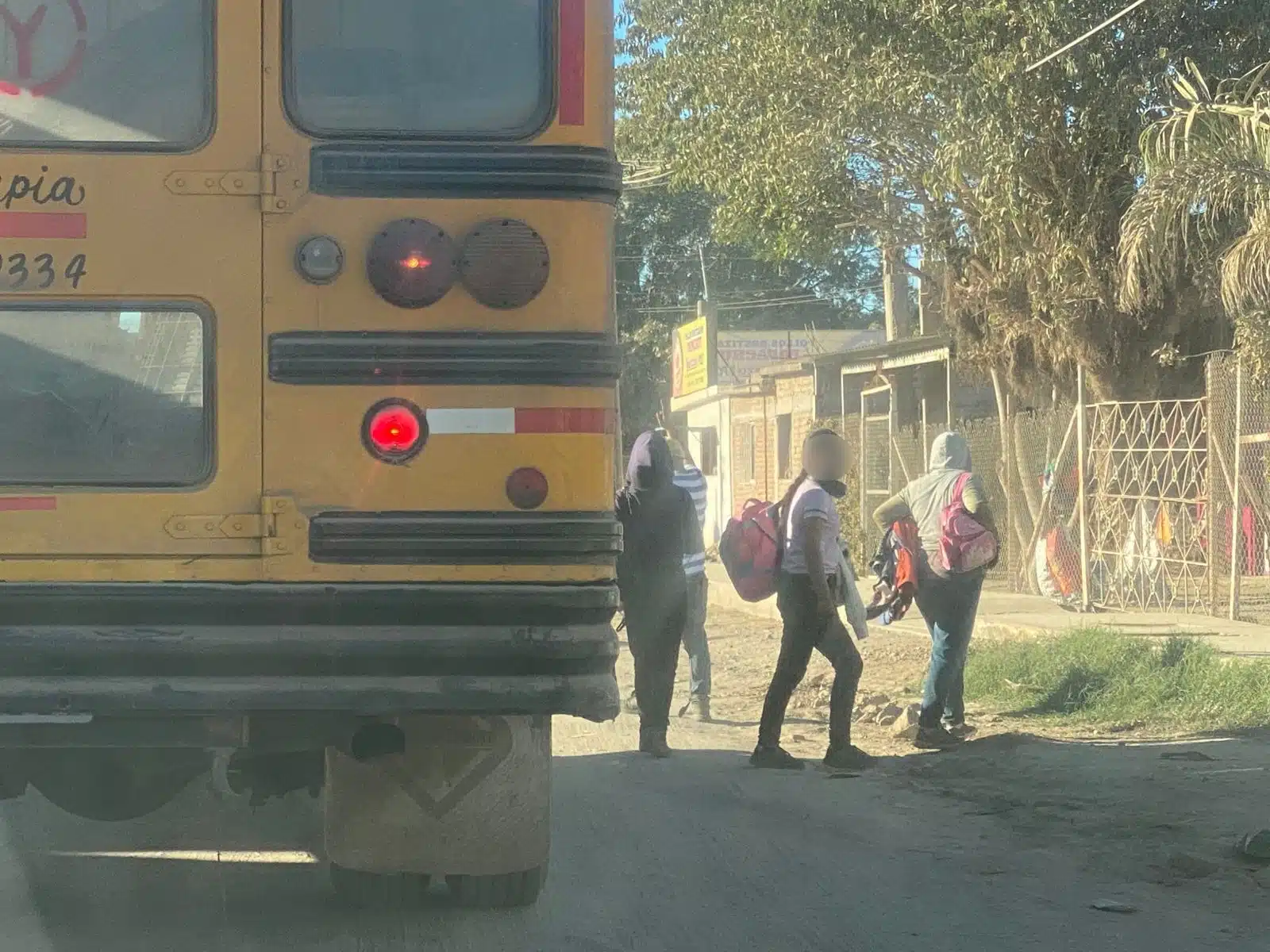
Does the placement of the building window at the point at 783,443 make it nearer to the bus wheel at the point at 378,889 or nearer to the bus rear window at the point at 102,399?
the bus wheel at the point at 378,889

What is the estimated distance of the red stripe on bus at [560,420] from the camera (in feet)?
13.8

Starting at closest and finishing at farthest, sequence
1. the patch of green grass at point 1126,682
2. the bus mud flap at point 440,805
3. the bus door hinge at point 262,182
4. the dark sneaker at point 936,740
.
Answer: the bus door hinge at point 262,182, the bus mud flap at point 440,805, the dark sneaker at point 936,740, the patch of green grass at point 1126,682

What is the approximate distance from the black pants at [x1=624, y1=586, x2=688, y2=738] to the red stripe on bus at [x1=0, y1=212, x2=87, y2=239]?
4.97 m

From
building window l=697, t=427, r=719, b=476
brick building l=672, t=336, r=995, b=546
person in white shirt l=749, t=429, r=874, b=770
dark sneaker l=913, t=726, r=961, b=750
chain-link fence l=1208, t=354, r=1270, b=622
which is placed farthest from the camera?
building window l=697, t=427, r=719, b=476

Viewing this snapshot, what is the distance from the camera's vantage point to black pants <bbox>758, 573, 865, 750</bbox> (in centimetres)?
828

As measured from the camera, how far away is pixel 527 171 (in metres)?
4.23

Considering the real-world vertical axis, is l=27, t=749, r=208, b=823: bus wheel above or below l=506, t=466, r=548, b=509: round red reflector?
below

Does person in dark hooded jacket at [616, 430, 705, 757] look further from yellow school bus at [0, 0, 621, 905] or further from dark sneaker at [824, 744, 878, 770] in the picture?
yellow school bus at [0, 0, 621, 905]

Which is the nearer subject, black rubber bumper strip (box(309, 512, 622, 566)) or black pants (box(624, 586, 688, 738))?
black rubber bumper strip (box(309, 512, 622, 566))

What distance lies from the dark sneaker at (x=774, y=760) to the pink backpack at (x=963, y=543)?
1379 mm

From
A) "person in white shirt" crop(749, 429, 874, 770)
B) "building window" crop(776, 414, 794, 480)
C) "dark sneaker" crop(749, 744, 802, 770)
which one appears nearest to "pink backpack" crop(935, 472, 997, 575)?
"person in white shirt" crop(749, 429, 874, 770)

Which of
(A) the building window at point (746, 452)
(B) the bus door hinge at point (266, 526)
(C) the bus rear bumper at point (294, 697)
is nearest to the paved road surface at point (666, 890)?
(C) the bus rear bumper at point (294, 697)

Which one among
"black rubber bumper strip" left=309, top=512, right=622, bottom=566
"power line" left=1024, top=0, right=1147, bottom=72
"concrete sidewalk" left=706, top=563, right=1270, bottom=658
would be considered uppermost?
"power line" left=1024, top=0, right=1147, bottom=72

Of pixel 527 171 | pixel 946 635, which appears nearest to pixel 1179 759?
pixel 946 635
